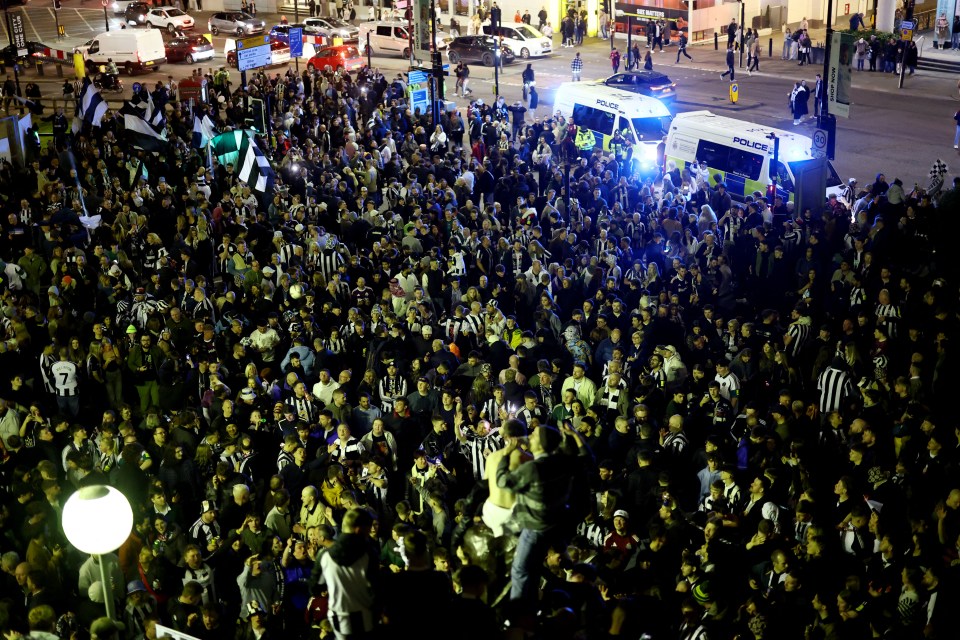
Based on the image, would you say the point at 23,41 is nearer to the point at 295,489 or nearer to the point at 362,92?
A: the point at 362,92

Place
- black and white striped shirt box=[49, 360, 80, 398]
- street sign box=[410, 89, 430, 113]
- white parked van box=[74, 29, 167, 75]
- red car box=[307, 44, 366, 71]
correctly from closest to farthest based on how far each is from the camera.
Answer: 1. black and white striped shirt box=[49, 360, 80, 398]
2. street sign box=[410, 89, 430, 113]
3. red car box=[307, 44, 366, 71]
4. white parked van box=[74, 29, 167, 75]

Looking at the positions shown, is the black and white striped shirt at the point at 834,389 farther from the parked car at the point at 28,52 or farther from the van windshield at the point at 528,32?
the parked car at the point at 28,52

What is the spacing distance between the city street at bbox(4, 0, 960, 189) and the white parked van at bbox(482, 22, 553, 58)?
1.71 feet

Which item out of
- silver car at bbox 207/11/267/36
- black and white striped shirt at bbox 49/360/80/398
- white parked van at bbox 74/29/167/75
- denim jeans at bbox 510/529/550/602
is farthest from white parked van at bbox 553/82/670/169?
silver car at bbox 207/11/267/36

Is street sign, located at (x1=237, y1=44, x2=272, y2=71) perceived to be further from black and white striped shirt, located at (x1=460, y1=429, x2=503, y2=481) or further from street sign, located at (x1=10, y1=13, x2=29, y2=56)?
black and white striped shirt, located at (x1=460, y1=429, x2=503, y2=481)

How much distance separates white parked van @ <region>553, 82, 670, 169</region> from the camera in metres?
24.2

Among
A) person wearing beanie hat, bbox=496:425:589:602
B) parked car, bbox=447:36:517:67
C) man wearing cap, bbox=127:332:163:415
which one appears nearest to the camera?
person wearing beanie hat, bbox=496:425:589:602

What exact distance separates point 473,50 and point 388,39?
4.32m

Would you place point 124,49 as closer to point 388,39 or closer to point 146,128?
point 388,39

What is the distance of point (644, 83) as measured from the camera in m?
32.9

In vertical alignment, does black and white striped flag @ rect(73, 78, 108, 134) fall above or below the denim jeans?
above

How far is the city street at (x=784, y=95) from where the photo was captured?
A: 27.4 m

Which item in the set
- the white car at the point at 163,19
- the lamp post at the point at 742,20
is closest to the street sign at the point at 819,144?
the lamp post at the point at 742,20

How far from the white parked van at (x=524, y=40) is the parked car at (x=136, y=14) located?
16315 mm
